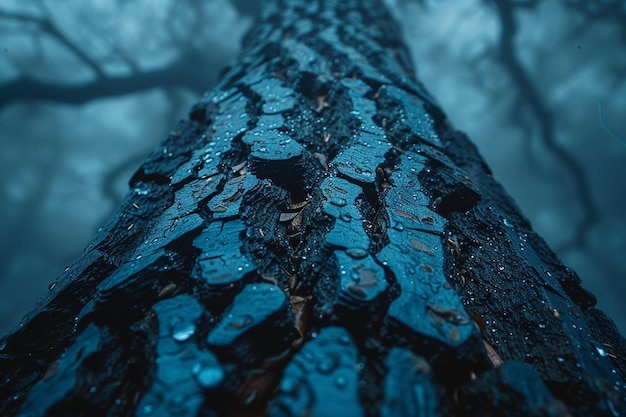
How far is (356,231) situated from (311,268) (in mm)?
112

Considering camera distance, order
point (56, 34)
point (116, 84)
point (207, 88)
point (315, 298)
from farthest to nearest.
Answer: point (207, 88), point (116, 84), point (56, 34), point (315, 298)

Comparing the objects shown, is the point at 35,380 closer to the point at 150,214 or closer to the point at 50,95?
the point at 150,214

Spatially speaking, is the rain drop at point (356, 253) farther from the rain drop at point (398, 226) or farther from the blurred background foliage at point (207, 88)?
the blurred background foliage at point (207, 88)

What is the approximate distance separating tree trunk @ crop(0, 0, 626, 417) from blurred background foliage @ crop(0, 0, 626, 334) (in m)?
2.49

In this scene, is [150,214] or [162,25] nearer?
[150,214]

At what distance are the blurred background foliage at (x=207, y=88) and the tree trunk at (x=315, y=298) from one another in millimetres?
2485

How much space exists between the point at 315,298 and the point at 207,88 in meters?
3.69

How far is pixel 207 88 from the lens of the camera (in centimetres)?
361

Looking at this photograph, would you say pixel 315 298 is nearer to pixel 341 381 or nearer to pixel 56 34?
pixel 341 381

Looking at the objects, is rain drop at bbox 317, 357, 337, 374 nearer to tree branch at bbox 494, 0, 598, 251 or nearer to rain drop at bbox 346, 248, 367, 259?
rain drop at bbox 346, 248, 367, 259

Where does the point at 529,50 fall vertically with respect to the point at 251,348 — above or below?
above

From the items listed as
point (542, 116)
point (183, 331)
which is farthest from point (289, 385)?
point (542, 116)

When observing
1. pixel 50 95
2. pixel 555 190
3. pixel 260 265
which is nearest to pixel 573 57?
pixel 555 190

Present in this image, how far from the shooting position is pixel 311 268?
563mm
